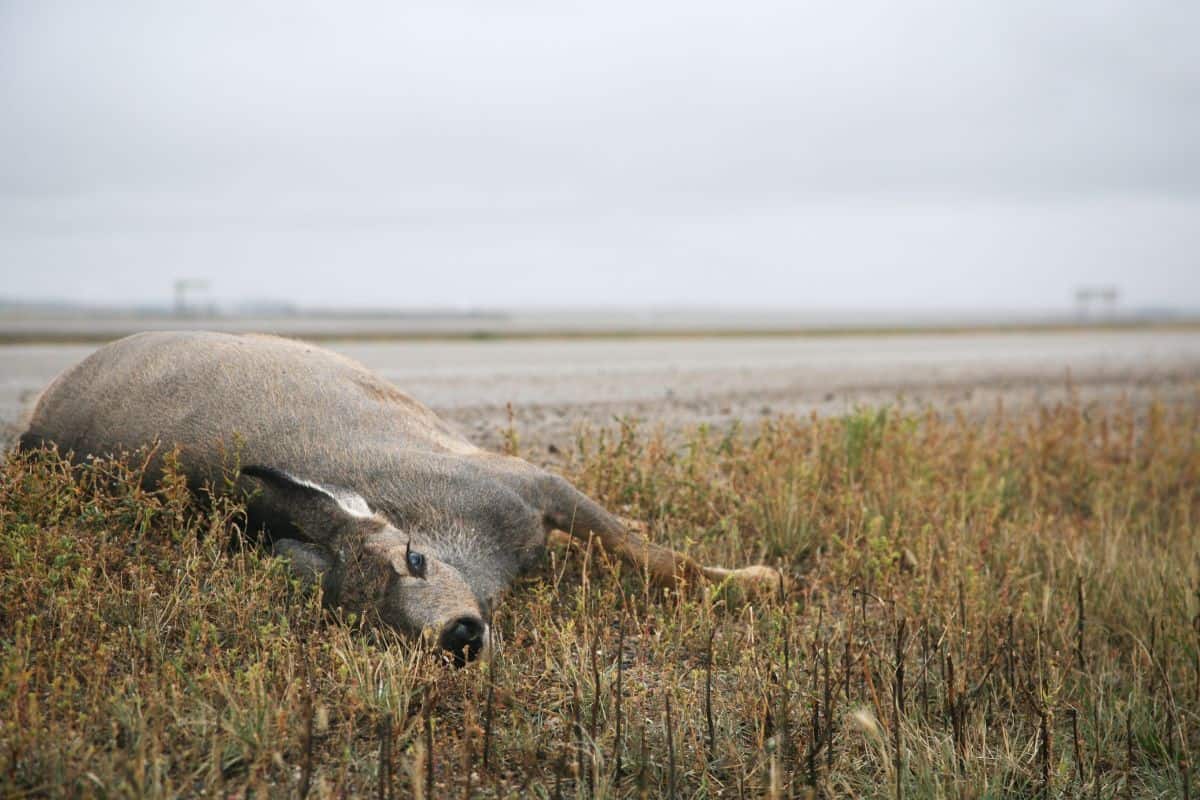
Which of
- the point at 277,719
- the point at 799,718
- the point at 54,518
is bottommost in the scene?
the point at 799,718

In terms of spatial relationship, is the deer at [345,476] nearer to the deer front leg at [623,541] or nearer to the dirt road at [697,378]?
the deer front leg at [623,541]

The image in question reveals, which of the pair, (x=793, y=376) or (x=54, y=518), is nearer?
(x=54, y=518)

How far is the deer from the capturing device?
4.86 m

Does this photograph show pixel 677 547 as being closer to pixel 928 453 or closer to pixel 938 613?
pixel 938 613

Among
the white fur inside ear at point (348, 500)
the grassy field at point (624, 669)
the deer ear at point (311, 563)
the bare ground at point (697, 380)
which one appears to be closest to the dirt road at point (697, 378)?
the bare ground at point (697, 380)

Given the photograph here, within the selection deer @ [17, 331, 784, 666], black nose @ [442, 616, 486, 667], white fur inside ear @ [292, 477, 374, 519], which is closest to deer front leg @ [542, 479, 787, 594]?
deer @ [17, 331, 784, 666]

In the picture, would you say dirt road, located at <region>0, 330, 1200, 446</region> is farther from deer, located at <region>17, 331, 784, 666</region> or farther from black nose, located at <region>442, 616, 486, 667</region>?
black nose, located at <region>442, 616, 486, 667</region>

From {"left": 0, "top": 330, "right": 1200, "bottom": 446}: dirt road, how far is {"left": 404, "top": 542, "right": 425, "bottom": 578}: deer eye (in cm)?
402

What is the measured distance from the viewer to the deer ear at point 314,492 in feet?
16.9

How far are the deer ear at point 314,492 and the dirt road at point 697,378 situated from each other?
3612 mm

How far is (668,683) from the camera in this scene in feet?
15.8

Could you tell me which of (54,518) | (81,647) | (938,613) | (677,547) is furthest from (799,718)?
(54,518)

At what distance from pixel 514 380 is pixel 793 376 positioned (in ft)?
17.6

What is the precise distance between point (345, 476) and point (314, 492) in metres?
0.33
